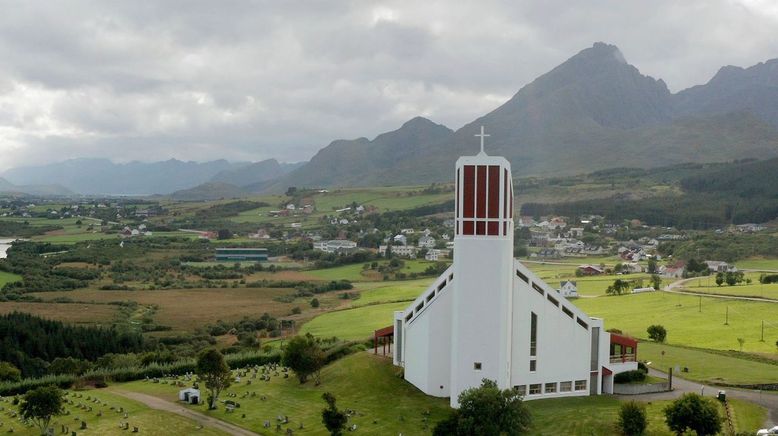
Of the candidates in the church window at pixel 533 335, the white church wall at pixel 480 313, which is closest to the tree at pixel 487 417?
the white church wall at pixel 480 313

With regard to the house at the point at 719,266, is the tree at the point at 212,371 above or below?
above

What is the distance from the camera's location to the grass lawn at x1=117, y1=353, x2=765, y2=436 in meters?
39.2

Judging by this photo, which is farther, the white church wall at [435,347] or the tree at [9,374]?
the tree at [9,374]

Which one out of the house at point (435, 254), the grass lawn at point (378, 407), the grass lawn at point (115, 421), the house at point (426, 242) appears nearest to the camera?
the grass lawn at point (378, 407)

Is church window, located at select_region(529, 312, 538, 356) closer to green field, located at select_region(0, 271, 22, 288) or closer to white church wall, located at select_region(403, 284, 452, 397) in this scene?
white church wall, located at select_region(403, 284, 452, 397)

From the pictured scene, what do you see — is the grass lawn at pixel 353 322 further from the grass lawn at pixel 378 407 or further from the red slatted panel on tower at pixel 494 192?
the red slatted panel on tower at pixel 494 192

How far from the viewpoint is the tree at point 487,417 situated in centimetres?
3434

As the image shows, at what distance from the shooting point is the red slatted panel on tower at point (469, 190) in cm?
4238

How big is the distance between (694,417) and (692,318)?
37.1m

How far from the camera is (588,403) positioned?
43.5m

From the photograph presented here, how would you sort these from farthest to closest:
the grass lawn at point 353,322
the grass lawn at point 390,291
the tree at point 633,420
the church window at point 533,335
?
the grass lawn at point 390,291 → the grass lawn at point 353,322 → the church window at point 533,335 → the tree at point 633,420

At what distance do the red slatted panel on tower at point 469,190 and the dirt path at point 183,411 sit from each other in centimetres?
1796

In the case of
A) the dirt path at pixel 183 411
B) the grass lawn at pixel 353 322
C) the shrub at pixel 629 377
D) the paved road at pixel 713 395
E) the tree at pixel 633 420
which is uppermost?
the tree at pixel 633 420

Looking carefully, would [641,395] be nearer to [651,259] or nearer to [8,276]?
[651,259]
